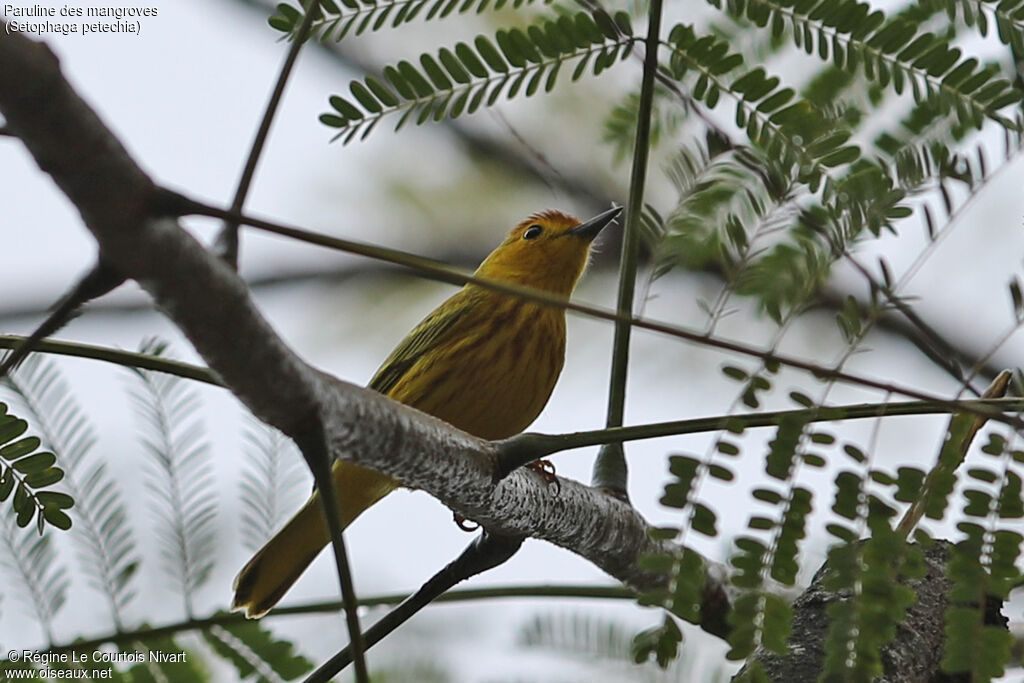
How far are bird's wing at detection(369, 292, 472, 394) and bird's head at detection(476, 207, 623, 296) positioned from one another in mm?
452

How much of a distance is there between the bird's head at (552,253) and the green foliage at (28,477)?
2.26 metres

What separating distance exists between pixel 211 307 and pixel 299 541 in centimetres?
218

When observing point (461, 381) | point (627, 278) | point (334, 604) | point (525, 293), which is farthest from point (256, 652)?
point (525, 293)

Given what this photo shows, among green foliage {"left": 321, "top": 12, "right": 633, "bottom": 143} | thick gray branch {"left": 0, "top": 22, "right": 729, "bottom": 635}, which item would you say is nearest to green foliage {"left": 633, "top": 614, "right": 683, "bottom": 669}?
thick gray branch {"left": 0, "top": 22, "right": 729, "bottom": 635}

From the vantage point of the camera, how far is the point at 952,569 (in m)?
1.46

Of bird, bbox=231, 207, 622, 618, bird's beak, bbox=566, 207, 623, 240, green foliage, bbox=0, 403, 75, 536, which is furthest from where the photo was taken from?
bird's beak, bbox=566, 207, 623, 240

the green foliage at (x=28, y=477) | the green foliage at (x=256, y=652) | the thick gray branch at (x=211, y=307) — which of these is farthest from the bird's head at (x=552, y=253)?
the green foliage at (x=28, y=477)

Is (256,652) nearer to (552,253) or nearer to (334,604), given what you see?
(334,604)

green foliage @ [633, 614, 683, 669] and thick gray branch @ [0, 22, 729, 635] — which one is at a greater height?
thick gray branch @ [0, 22, 729, 635]

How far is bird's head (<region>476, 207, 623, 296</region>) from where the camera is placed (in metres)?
3.96

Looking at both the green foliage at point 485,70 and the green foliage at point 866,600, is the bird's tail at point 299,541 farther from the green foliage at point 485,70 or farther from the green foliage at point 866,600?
the green foliage at point 866,600

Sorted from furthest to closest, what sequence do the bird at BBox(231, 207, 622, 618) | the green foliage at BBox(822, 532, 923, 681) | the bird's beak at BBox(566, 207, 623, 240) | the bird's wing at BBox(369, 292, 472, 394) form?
the bird's beak at BBox(566, 207, 623, 240), the bird's wing at BBox(369, 292, 472, 394), the bird at BBox(231, 207, 622, 618), the green foliage at BBox(822, 532, 923, 681)

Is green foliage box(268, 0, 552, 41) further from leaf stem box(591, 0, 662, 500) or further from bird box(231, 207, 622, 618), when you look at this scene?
bird box(231, 207, 622, 618)

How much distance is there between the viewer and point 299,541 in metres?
3.25
